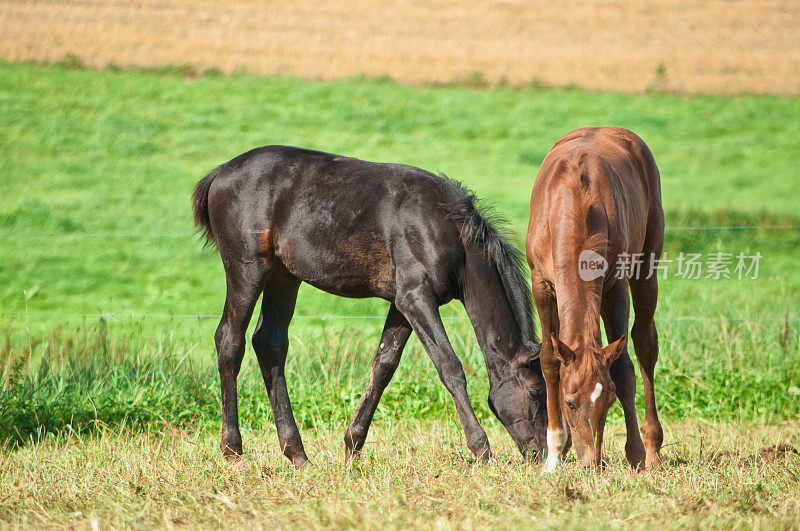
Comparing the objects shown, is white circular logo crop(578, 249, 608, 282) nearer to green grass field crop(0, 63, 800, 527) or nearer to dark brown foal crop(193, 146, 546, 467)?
dark brown foal crop(193, 146, 546, 467)

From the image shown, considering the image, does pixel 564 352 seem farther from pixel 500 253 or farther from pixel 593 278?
pixel 500 253

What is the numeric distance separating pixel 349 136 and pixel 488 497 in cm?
1441

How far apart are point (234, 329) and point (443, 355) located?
4.80 ft

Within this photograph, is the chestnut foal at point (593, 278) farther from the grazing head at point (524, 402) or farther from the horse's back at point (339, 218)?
the horse's back at point (339, 218)

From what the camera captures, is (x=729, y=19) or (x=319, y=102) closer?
(x=319, y=102)

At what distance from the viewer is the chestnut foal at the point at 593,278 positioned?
152 inches

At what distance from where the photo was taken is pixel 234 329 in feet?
17.3

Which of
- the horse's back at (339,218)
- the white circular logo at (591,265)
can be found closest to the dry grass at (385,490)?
the white circular logo at (591,265)

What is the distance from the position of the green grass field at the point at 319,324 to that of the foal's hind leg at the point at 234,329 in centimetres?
26

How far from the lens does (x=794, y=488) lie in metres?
4.09

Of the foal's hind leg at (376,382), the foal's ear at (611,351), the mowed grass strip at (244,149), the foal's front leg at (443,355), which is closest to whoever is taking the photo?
the foal's ear at (611,351)

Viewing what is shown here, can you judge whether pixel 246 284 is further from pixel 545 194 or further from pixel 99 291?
pixel 99 291

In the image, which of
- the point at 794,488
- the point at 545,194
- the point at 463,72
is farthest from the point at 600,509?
the point at 463,72

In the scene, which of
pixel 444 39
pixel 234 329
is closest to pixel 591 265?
pixel 234 329
